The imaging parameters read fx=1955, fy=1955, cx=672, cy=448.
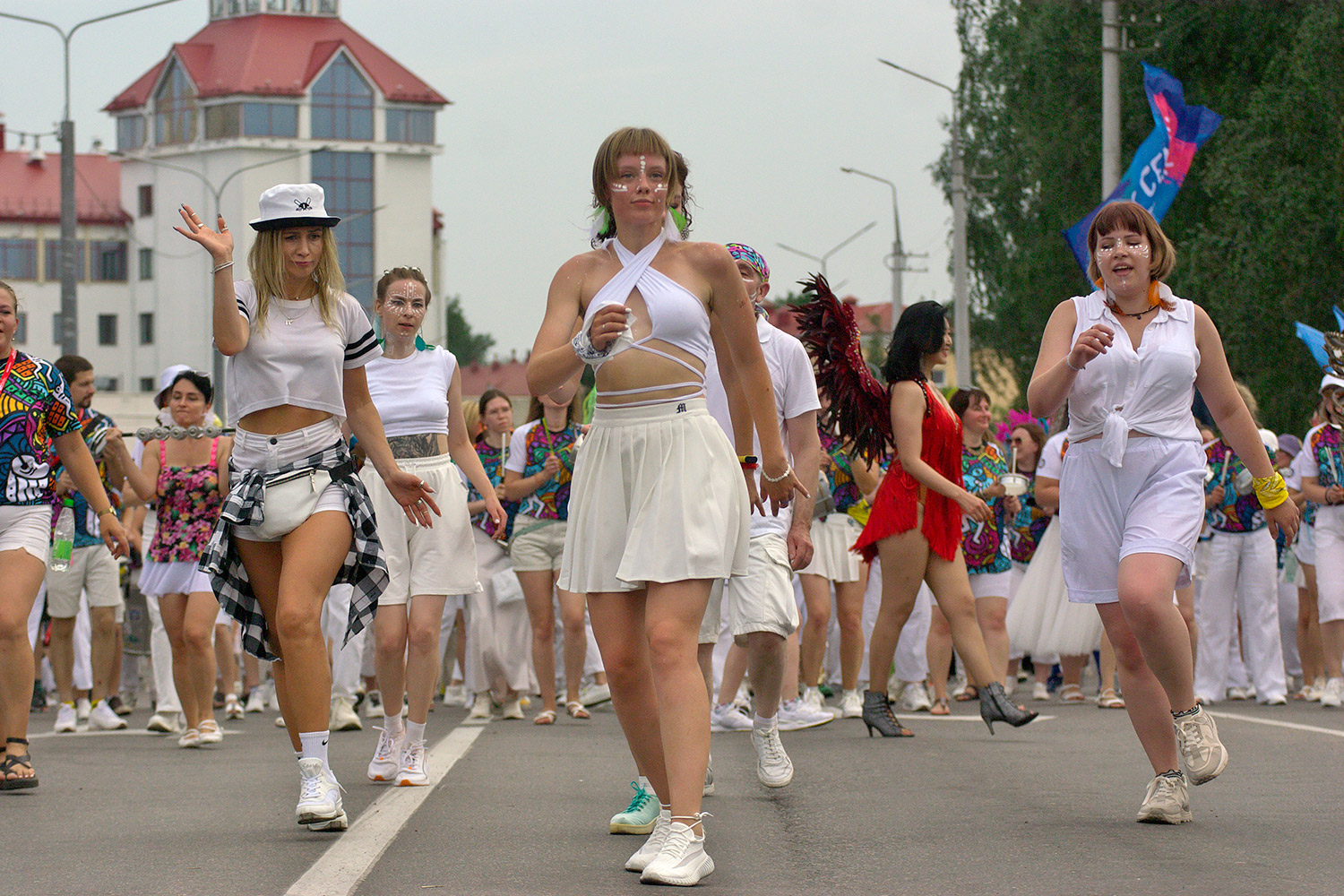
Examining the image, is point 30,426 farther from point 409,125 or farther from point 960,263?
point 409,125

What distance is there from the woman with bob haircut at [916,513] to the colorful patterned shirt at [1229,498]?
157 inches

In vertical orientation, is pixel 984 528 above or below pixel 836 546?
above

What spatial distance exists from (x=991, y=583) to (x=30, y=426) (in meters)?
6.55

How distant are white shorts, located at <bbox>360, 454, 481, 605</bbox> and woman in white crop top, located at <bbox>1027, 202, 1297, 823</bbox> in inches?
125

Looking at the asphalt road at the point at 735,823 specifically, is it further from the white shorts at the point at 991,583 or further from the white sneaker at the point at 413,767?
the white shorts at the point at 991,583

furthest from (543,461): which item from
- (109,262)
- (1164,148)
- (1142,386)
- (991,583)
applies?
(109,262)

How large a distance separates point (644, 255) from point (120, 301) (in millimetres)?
97075

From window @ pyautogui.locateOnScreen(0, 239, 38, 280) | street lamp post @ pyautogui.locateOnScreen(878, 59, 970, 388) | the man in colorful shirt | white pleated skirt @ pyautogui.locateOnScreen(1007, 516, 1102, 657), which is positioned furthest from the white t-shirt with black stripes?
window @ pyautogui.locateOnScreen(0, 239, 38, 280)

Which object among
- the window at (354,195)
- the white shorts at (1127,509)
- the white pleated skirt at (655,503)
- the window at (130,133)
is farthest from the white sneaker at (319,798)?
the window at (130,133)

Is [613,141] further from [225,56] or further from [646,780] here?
[225,56]

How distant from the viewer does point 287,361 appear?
276 inches

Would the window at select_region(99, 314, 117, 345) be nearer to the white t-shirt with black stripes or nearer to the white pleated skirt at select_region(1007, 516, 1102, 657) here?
the white pleated skirt at select_region(1007, 516, 1102, 657)

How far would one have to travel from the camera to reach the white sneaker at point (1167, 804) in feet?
22.0

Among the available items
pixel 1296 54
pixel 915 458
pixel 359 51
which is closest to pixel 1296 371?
pixel 1296 54
